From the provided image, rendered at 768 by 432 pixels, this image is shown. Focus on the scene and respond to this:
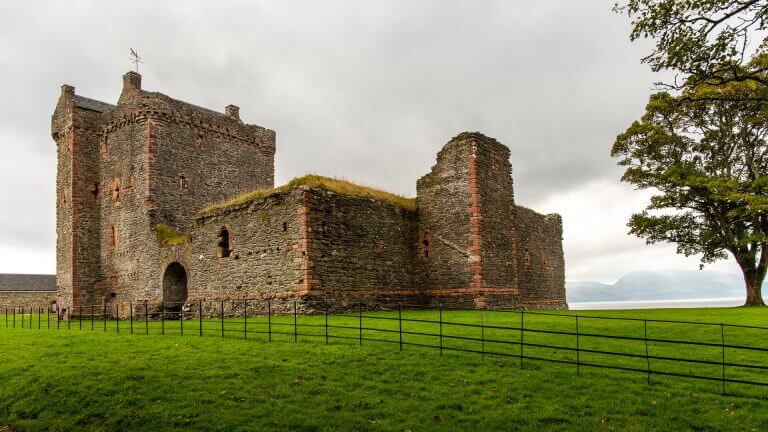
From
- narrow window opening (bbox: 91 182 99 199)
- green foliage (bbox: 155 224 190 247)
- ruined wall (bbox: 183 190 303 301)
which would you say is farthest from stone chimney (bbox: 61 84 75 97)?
ruined wall (bbox: 183 190 303 301)

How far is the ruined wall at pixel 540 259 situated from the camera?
35.0 metres

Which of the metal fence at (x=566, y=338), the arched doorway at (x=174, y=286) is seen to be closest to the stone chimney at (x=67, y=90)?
the arched doorway at (x=174, y=286)

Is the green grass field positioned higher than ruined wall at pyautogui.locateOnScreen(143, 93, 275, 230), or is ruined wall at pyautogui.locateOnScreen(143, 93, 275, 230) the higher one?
ruined wall at pyautogui.locateOnScreen(143, 93, 275, 230)

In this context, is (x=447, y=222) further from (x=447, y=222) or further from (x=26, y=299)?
(x=26, y=299)

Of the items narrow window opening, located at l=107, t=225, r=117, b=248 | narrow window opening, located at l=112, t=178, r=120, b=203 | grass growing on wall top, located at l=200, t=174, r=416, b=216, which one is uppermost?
narrow window opening, located at l=112, t=178, r=120, b=203

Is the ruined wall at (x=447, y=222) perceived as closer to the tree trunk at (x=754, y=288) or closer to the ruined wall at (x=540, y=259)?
the ruined wall at (x=540, y=259)

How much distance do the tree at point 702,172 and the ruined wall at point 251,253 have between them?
809 inches

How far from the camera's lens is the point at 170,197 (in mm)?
33562

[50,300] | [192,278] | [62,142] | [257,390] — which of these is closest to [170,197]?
[192,278]

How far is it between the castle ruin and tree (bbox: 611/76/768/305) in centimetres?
774

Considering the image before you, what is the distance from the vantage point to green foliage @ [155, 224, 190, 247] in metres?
30.3

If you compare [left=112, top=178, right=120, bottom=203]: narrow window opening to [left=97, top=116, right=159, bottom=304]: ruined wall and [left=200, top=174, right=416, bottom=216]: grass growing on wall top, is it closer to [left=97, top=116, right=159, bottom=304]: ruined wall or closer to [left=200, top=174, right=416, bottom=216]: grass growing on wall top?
[left=97, top=116, right=159, bottom=304]: ruined wall

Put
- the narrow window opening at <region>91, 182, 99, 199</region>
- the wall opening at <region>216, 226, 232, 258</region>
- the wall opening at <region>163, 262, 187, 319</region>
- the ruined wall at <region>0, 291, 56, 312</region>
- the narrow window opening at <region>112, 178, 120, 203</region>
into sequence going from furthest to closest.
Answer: the ruined wall at <region>0, 291, 56, 312</region>
the narrow window opening at <region>91, 182, 99, 199</region>
the narrow window opening at <region>112, 178, 120, 203</region>
the wall opening at <region>163, 262, 187, 319</region>
the wall opening at <region>216, 226, 232, 258</region>

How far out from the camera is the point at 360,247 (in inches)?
982
